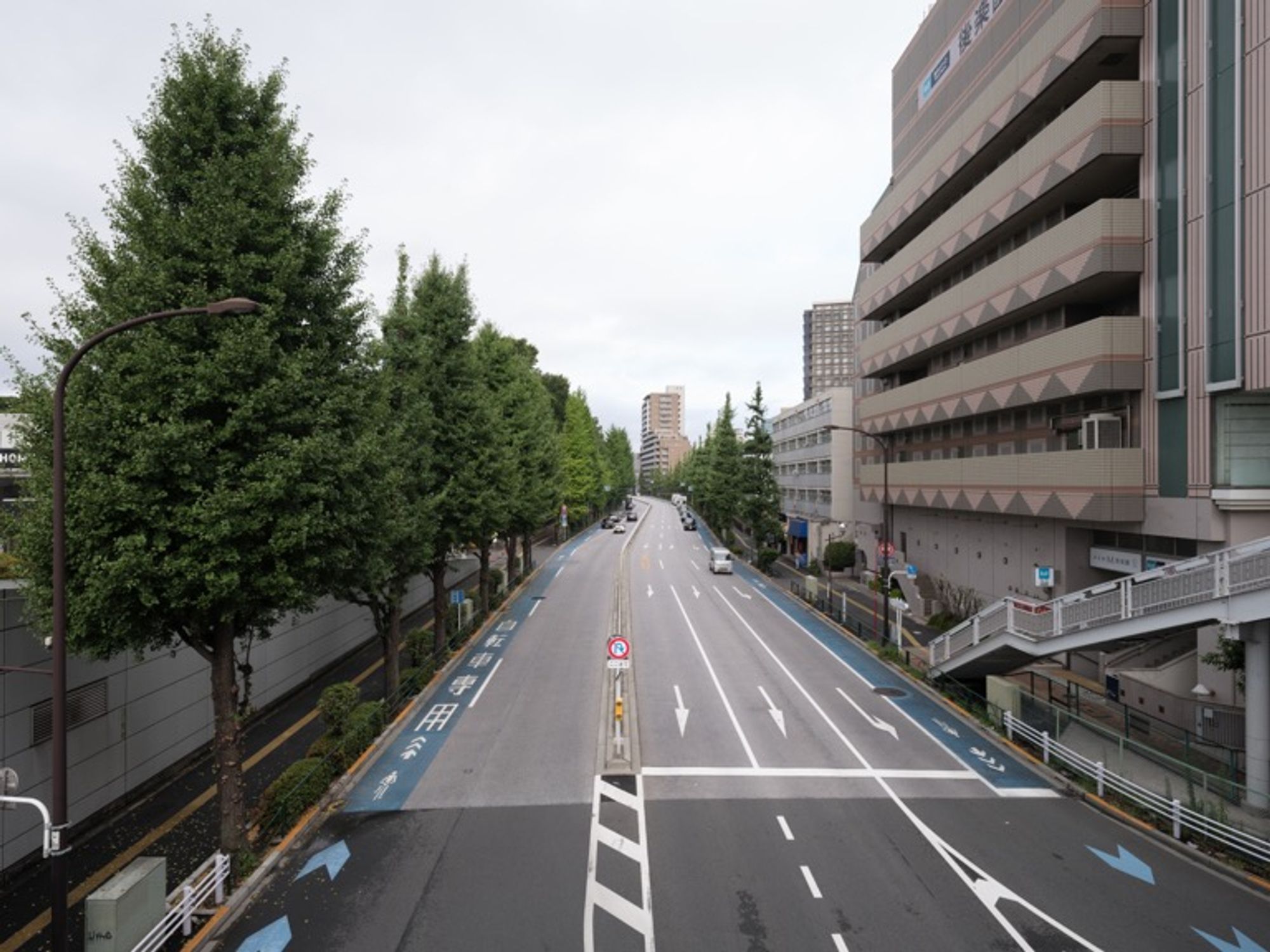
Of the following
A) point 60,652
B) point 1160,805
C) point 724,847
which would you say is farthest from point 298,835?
point 1160,805

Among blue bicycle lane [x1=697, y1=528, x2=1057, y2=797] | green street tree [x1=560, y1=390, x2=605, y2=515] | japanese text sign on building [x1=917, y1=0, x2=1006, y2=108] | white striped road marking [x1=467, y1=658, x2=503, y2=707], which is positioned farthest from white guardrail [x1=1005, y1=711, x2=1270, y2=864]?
green street tree [x1=560, y1=390, x2=605, y2=515]

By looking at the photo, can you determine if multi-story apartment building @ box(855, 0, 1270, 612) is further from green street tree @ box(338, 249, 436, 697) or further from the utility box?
the utility box

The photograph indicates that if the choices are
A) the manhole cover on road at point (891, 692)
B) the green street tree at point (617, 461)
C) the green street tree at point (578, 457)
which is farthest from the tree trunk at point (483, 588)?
the green street tree at point (617, 461)

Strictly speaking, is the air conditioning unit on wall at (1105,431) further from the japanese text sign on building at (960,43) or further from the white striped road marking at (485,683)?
the white striped road marking at (485,683)

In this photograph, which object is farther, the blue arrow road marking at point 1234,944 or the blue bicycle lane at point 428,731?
the blue bicycle lane at point 428,731

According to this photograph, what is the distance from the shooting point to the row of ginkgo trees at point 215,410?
9.53m

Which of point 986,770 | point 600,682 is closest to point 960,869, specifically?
point 986,770

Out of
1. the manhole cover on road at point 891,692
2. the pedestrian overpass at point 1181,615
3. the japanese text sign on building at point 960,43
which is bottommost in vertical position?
the manhole cover on road at point 891,692

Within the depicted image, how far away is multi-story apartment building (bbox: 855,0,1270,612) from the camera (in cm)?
1698

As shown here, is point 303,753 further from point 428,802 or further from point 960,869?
point 960,869

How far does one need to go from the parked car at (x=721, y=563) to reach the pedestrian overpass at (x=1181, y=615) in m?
30.4

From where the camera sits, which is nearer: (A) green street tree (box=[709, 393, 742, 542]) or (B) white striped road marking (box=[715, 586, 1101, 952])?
(B) white striped road marking (box=[715, 586, 1101, 952])

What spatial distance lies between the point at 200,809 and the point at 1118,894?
1700 cm

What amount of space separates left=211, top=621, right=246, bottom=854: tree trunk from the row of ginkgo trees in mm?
32
